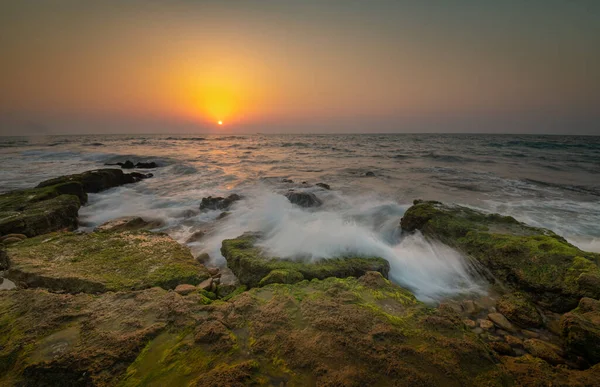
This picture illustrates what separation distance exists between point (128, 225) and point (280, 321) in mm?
6773

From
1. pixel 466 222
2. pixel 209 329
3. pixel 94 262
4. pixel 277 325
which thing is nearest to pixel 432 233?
pixel 466 222

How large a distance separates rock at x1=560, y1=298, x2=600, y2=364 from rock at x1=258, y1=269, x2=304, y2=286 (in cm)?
314

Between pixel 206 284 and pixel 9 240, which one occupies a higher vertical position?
pixel 9 240

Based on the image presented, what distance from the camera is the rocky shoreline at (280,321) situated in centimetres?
204

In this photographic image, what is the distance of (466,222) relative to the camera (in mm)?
5961

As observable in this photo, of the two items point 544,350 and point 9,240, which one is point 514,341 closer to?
point 544,350

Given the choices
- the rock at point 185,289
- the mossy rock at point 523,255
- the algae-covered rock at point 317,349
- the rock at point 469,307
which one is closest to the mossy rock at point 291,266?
the rock at point 185,289

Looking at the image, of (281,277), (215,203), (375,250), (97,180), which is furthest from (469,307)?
(97,180)

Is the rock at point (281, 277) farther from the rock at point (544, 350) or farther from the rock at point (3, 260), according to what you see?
the rock at point (3, 260)

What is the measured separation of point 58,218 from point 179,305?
6437mm

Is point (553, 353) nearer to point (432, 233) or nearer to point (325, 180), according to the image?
point (432, 233)

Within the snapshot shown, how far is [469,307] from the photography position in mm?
3783

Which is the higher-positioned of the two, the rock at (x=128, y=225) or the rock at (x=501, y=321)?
the rock at (x=128, y=225)

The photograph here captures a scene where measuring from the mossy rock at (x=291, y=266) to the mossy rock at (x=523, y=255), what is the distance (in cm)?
206
